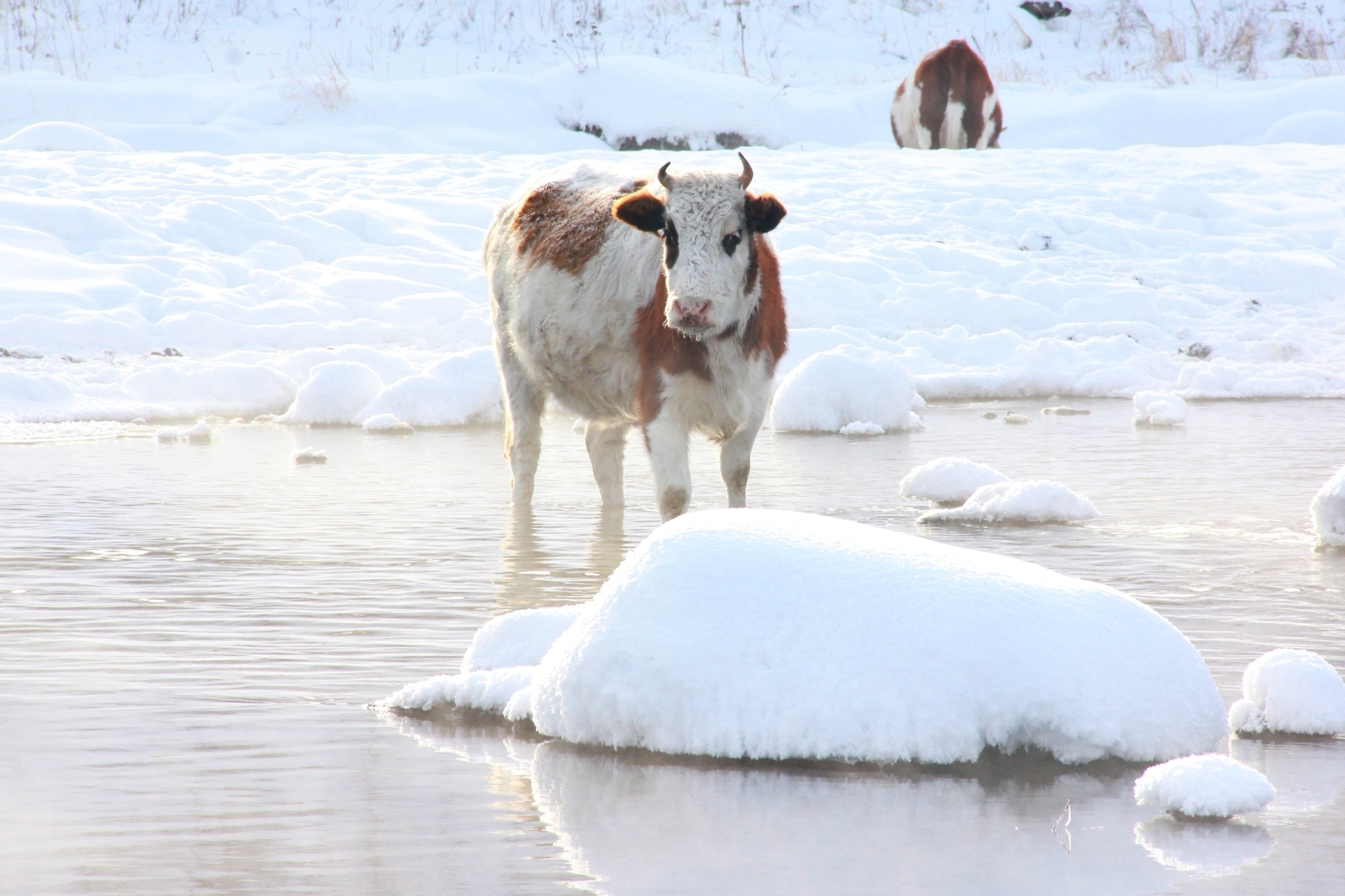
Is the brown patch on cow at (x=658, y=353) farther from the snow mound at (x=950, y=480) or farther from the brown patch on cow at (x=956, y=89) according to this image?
the brown patch on cow at (x=956, y=89)

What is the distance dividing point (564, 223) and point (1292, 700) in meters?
4.11

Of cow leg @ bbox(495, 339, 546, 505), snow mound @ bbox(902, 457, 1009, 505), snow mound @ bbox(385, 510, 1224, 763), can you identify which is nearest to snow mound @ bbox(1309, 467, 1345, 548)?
snow mound @ bbox(902, 457, 1009, 505)

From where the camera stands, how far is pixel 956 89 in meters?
19.0

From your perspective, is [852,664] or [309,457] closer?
[852,664]

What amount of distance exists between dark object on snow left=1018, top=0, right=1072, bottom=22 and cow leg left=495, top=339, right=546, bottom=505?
67.5ft

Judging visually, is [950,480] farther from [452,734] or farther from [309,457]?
[452,734]

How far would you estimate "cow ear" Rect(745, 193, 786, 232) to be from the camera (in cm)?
546

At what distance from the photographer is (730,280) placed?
537 cm

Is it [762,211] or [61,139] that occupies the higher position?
[61,139]

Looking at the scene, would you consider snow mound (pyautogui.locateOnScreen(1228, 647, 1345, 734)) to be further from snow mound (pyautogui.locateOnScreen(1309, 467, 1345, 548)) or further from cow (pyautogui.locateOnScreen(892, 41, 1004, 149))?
cow (pyautogui.locateOnScreen(892, 41, 1004, 149))

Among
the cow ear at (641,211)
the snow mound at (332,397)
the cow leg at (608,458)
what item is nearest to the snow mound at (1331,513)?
the cow ear at (641,211)

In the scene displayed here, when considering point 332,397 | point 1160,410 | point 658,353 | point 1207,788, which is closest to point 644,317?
point 658,353

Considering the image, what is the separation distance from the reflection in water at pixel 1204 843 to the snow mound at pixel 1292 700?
57 cm

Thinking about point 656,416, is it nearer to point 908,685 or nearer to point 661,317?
point 661,317
